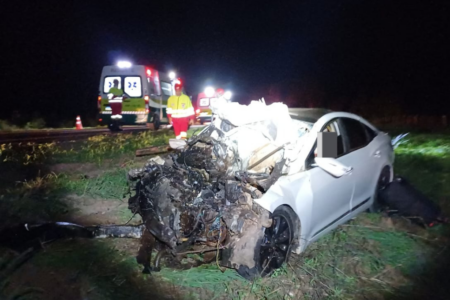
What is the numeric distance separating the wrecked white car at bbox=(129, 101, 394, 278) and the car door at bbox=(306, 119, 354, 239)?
11mm

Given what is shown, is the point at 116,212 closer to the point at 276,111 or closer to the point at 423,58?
the point at 276,111

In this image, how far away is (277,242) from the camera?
4.53 m

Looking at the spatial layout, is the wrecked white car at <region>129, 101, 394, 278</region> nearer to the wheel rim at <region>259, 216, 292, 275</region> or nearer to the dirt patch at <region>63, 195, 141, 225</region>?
the wheel rim at <region>259, 216, 292, 275</region>

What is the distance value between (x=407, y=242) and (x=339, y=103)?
20.7 m

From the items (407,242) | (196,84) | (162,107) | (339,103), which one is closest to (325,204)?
(407,242)

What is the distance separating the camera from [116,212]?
6.25 m

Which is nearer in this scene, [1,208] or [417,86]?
[1,208]

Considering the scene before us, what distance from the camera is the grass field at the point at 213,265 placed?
165 inches

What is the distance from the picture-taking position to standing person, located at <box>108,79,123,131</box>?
1573 cm

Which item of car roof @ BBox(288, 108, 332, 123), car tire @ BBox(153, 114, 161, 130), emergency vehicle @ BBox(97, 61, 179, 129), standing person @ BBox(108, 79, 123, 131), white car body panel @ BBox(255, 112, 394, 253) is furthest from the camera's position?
car tire @ BBox(153, 114, 161, 130)

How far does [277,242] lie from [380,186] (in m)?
2.38

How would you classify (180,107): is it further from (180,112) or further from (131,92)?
(131,92)

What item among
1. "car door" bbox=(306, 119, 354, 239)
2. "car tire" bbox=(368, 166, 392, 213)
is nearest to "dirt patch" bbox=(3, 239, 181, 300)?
"car door" bbox=(306, 119, 354, 239)

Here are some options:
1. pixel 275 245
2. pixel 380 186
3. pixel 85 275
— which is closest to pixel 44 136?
pixel 85 275
